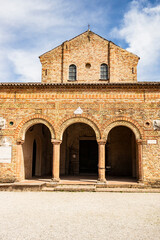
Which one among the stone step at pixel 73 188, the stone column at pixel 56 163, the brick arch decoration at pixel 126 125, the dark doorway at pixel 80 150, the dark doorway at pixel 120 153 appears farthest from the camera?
the dark doorway at pixel 80 150

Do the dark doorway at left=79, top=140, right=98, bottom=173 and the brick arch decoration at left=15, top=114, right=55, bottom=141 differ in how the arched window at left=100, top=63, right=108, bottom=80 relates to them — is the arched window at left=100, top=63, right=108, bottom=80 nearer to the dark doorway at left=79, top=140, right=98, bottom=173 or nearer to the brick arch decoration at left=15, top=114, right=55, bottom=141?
the dark doorway at left=79, top=140, right=98, bottom=173

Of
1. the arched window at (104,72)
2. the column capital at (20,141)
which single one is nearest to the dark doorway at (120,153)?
the arched window at (104,72)

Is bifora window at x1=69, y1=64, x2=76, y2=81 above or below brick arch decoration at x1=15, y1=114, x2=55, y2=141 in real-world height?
above

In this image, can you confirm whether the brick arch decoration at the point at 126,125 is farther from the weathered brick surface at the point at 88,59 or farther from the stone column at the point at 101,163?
the weathered brick surface at the point at 88,59

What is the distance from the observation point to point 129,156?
15766 mm

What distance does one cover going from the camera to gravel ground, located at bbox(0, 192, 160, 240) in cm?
505

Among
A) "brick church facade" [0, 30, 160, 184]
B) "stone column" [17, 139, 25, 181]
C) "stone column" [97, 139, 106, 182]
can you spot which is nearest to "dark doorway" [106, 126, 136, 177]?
"brick church facade" [0, 30, 160, 184]

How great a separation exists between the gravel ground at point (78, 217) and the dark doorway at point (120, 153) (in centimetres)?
618

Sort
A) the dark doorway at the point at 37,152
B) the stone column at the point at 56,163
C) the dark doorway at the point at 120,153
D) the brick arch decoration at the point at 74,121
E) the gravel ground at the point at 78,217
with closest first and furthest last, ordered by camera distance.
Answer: the gravel ground at the point at 78,217 → the stone column at the point at 56,163 → the brick arch decoration at the point at 74,121 → the dark doorway at the point at 37,152 → the dark doorway at the point at 120,153

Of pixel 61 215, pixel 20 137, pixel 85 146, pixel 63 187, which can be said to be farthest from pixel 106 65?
pixel 61 215

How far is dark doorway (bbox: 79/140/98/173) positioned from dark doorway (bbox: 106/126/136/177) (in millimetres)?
983

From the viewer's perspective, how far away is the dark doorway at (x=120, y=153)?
1568 centimetres

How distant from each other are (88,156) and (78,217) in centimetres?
1003

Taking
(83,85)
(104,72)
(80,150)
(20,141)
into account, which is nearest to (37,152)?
(80,150)
